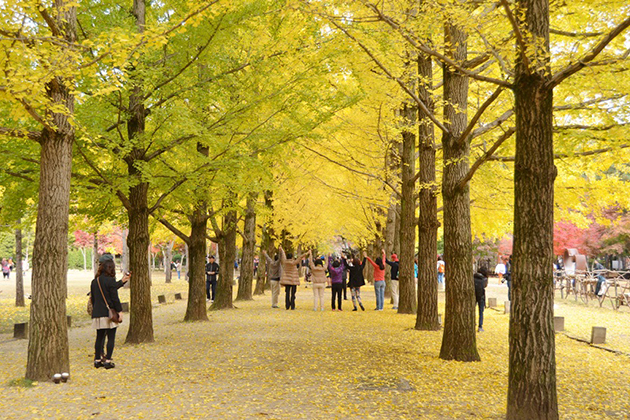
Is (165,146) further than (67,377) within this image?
Yes

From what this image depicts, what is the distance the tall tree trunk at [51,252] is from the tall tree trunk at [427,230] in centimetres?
684

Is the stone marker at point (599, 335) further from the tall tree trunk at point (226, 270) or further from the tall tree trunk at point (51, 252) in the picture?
the tall tree trunk at point (226, 270)

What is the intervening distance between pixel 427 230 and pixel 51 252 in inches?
292

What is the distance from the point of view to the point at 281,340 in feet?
31.4

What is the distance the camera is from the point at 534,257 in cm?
450

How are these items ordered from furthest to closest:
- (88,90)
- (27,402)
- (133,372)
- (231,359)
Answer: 1. (88,90)
2. (231,359)
3. (133,372)
4. (27,402)

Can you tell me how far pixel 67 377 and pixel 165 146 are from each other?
4.21 m

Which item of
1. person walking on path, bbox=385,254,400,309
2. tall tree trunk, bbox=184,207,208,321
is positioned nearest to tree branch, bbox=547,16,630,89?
tall tree trunk, bbox=184,207,208,321

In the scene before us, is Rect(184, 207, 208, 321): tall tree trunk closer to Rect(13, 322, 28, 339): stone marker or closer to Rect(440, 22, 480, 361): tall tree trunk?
Rect(13, 322, 28, 339): stone marker

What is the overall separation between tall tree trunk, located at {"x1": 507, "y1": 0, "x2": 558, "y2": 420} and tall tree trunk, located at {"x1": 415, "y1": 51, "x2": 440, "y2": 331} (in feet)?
19.5

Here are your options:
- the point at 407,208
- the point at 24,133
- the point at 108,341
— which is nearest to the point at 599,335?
→ the point at 407,208

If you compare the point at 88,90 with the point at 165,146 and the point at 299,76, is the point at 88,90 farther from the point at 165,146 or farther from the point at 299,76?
the point at 299,76

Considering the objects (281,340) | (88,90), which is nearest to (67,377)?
(281,340)

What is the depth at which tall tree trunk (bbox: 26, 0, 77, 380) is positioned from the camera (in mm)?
6328
